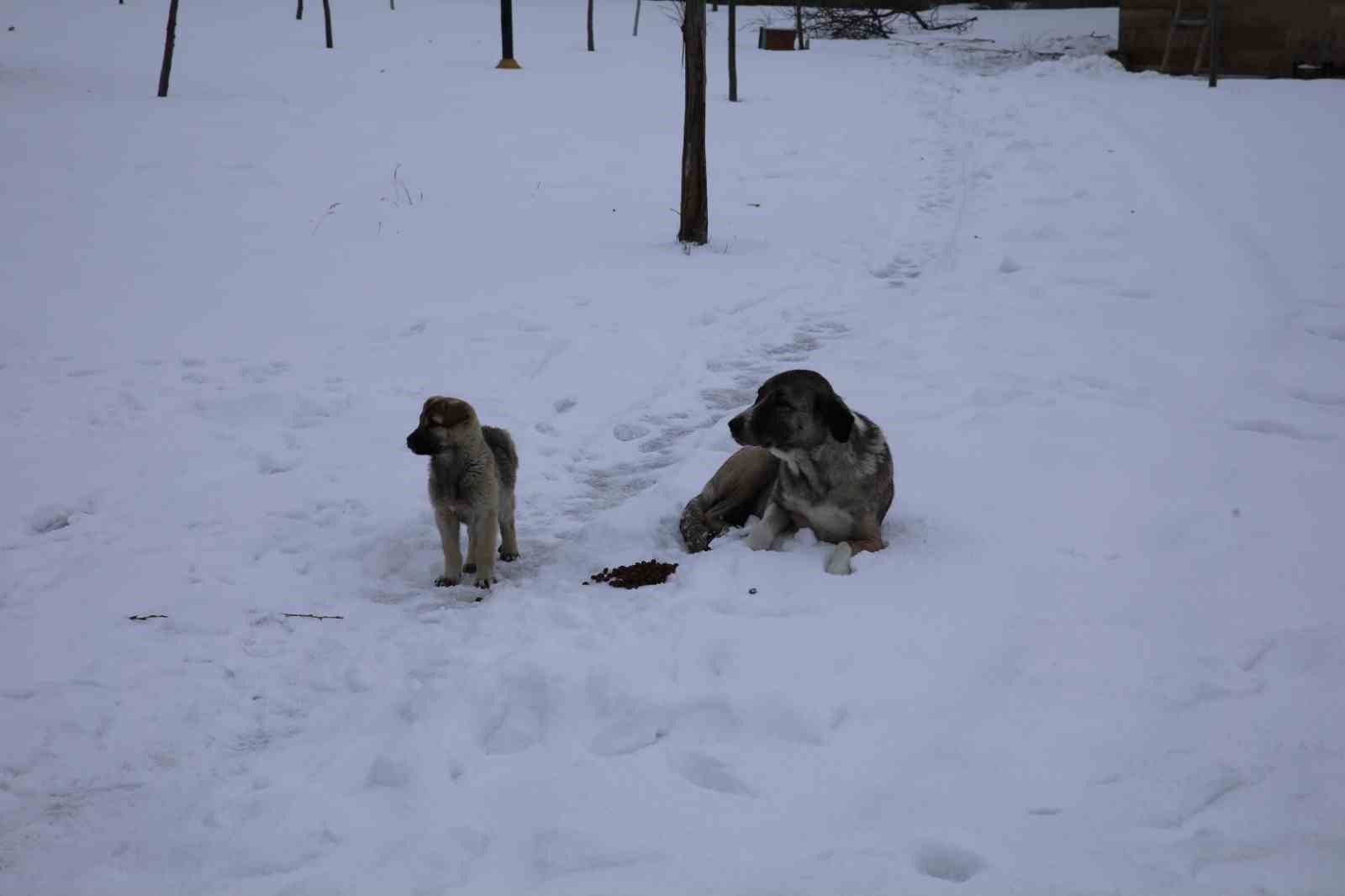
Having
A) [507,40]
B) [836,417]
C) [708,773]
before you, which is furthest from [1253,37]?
[708,773]

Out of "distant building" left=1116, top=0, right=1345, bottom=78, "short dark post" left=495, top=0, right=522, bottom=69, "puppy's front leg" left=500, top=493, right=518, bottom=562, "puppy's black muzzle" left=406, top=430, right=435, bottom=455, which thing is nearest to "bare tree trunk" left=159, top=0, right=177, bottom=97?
"short dark post" left=495, top=0, right=522, bottom=69

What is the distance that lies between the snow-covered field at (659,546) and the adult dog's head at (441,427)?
2.81 ft

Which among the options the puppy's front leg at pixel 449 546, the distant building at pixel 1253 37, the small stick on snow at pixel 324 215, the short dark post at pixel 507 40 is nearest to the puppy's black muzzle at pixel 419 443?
the puppy's front leg at pixel 449 546

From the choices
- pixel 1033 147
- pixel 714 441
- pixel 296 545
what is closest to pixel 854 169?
pixel 1033 147

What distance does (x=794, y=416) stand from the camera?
6453mm

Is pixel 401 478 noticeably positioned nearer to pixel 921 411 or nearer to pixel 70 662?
pixel 70 662

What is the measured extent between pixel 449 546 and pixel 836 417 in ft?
7.77

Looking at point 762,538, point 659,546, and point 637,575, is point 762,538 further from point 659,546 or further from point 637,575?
point 637,575

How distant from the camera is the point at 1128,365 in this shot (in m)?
9.95

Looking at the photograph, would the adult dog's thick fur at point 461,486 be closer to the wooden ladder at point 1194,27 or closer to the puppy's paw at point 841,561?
the puppy's paw at point 841,561

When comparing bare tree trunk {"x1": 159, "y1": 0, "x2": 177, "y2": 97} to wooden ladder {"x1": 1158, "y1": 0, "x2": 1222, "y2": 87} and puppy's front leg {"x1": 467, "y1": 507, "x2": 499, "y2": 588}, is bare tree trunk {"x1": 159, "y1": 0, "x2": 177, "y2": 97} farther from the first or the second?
wooden ladder {"x1": 1158, "y1": 0, "x2": 1222, "y2": 87}

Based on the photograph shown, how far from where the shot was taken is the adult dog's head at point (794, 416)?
21.1 ft

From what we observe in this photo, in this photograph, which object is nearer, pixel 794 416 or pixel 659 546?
pixel 794 416

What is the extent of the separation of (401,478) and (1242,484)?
576cm
